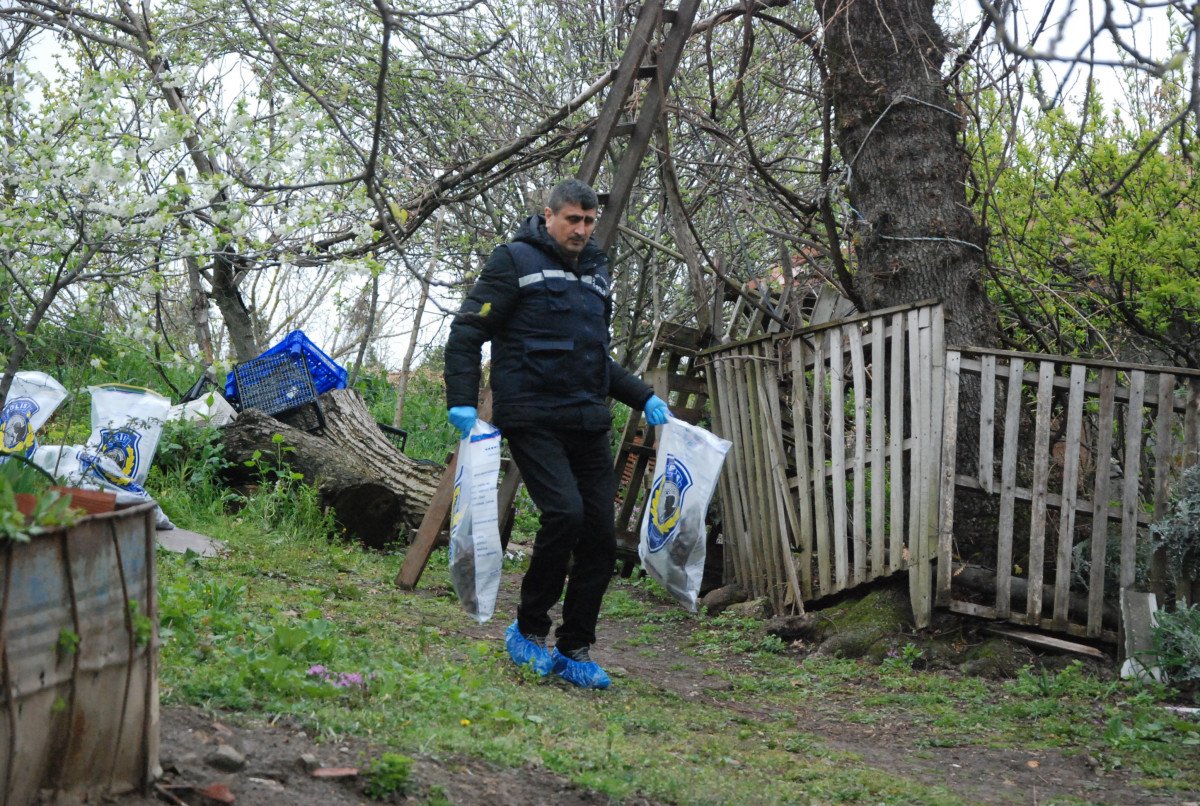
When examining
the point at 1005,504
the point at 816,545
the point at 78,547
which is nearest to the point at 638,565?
the point at 816,545

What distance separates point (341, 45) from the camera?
9.65 metres

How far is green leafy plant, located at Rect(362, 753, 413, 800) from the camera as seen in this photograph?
2.55 metres

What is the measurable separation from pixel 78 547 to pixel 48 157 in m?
4.71

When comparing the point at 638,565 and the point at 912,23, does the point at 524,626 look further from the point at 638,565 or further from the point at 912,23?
the point at 912,23

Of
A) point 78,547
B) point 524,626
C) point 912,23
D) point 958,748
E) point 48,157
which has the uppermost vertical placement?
point 912,23

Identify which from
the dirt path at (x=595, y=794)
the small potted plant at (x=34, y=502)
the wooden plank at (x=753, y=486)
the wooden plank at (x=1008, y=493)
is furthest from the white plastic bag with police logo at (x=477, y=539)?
the wooden plank at (x=1008, y=493)

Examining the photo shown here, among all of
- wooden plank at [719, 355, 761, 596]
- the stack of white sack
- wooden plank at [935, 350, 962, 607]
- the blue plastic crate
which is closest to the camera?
wooden plank at [935, 350, 962, 607]

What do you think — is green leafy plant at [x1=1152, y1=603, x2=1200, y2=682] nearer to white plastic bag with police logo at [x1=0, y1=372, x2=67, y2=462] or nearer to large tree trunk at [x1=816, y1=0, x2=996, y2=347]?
large tree trunk at [x1=816, y1=0, x2=996, y2=347]

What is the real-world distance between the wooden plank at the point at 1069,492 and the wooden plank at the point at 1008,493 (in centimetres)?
22

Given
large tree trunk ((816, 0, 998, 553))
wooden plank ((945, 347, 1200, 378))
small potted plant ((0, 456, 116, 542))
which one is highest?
large tree trunk ((816, 0, 998, 553))

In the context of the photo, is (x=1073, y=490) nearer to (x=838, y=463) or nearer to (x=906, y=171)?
(x=838, y=463)

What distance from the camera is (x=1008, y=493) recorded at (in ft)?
17.6

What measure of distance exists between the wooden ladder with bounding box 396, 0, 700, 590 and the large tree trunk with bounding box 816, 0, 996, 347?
93 cm

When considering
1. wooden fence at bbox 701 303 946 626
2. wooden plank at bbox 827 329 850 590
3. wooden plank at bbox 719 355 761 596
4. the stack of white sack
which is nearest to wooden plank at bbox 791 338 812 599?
wooden fence at bbox 701 303 946 626
